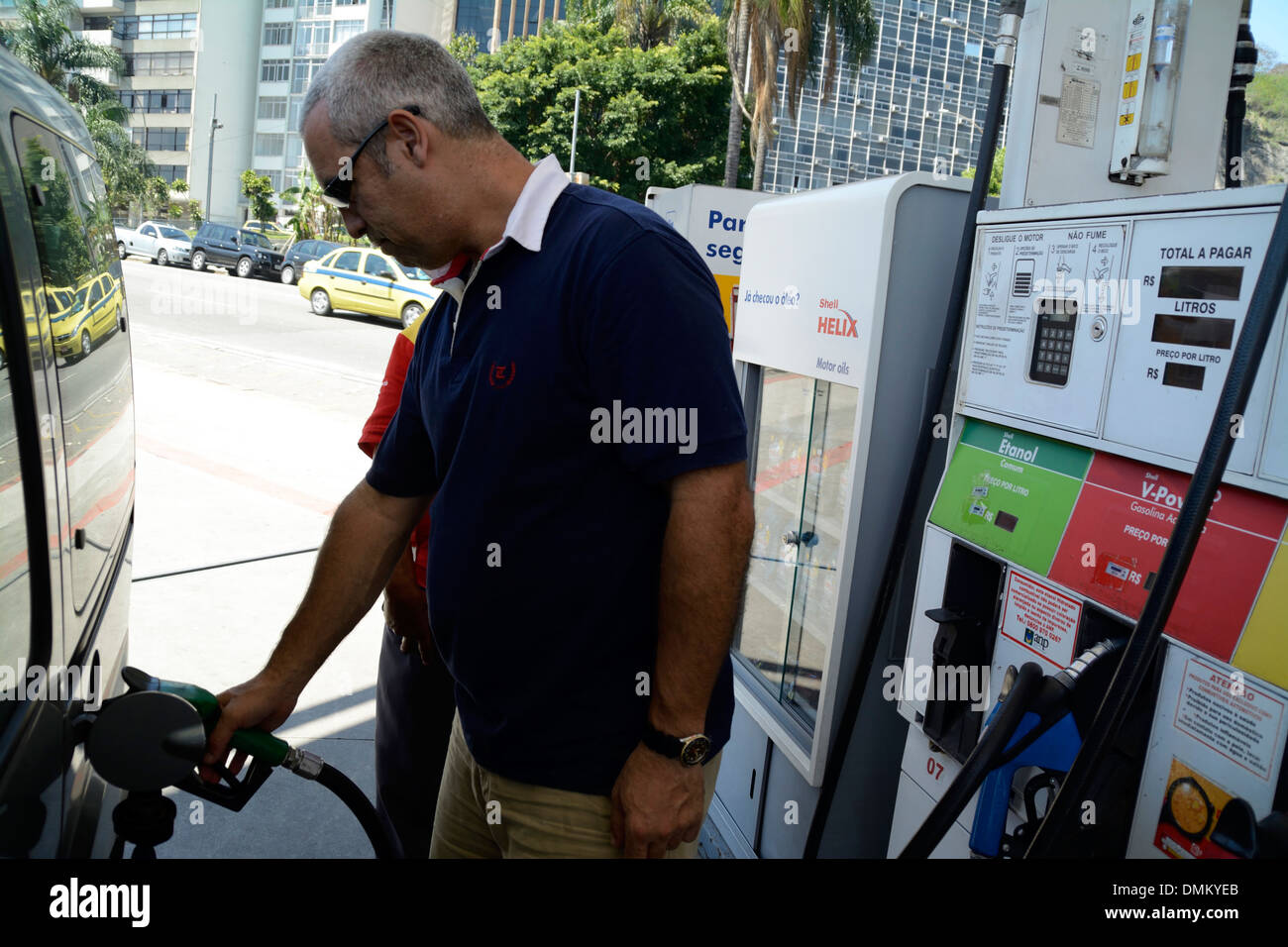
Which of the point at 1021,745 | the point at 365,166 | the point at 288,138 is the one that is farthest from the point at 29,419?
the point at 288,138

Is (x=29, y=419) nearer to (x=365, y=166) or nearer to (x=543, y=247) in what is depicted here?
(x=365, y=166)

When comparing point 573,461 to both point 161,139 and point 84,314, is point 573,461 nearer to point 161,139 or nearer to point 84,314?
point 84,314

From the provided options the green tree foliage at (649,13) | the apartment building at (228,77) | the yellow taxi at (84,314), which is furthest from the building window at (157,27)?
the yellow taxi at (84,314)

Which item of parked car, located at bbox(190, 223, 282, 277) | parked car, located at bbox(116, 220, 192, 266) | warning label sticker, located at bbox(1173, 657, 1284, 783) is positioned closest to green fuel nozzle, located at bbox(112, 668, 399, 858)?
warning label sticker, located at bbox(1173, 657, 1284, 783)

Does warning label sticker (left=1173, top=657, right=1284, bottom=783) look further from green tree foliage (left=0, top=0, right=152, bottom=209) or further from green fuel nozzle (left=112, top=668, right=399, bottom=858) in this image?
green tree foliage (left=0, top=0, right=152, bottom=209)

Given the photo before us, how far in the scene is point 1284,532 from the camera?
1511 millimetres

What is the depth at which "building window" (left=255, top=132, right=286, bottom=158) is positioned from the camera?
5834 cm

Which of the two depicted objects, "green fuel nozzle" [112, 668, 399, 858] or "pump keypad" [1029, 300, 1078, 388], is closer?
"green fuel nozzle" [112, 668, 399, 858]

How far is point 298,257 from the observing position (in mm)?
24109

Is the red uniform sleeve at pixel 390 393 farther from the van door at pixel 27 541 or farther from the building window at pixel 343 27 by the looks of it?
the building window at pixel 343 27

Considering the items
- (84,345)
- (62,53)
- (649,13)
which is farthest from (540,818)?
(62,53)

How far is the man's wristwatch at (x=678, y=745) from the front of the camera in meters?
1.55

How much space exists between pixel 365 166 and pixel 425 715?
4.97ft

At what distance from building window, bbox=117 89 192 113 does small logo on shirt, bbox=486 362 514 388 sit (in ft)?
207
